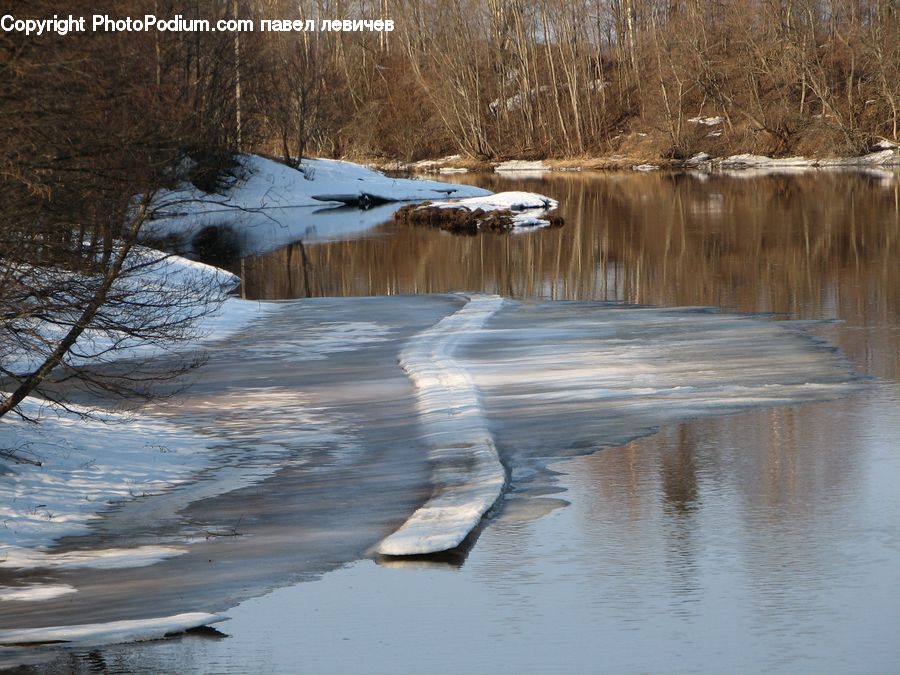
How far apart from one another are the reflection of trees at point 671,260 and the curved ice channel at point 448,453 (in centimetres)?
462

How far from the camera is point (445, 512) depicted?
891cm

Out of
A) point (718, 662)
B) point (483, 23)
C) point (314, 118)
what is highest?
point (483, 23)

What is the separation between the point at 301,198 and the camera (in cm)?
5225

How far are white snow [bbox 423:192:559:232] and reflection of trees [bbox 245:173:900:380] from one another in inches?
36.4

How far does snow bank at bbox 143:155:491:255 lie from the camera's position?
39.9 meters

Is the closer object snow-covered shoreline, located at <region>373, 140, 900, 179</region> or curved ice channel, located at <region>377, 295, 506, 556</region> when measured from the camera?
curved ice channel, located at <region>377, 295, 506, 556</region>

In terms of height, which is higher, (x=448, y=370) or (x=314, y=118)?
(x=314, y=118)

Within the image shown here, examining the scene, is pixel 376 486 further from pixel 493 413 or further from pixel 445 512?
pixel 493 413

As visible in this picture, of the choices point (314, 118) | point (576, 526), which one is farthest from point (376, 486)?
point (314, 118)

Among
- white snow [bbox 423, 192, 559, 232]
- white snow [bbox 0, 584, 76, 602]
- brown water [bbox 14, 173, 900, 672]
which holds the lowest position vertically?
brown water [bbox 14, 173, 900, 672]

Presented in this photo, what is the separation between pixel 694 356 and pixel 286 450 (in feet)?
18.4

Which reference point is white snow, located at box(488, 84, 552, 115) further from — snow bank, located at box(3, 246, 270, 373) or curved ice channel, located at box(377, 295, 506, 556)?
curved ice channel, located at box(377, 295, 506, 556)

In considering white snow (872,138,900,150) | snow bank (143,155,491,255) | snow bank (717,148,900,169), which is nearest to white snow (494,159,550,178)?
snow bank (717,148,900,169)

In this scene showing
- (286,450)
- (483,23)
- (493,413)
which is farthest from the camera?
(483,23)
